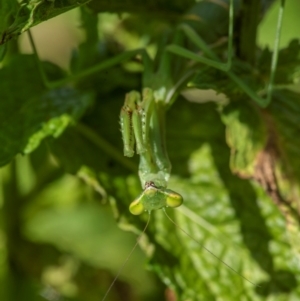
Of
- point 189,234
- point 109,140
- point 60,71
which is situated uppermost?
point 60,71

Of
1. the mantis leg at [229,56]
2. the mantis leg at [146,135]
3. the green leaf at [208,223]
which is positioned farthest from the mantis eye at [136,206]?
the mantis leg at [229,56]

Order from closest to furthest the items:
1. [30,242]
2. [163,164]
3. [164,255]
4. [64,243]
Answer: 1. [163,164]
2. [164,255]
3. [30,242]
4. [64,243]

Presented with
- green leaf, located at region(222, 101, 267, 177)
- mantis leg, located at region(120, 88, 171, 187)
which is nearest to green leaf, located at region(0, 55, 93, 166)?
mantis leg, located at region(120, 88, 171, 187)

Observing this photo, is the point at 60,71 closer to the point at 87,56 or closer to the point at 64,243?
the point at 87,56

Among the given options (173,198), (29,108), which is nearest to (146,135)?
(173,198)

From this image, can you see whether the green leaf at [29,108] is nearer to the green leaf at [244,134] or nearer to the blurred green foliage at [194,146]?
the blurred green foliage at [194,146]

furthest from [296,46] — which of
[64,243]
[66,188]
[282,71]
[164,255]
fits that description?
[64,243]

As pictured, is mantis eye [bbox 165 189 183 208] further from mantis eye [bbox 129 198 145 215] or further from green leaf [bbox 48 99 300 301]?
green leaf [bbox 48 99 300 301]

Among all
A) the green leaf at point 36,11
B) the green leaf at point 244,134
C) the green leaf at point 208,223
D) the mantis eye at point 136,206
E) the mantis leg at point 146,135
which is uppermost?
the green leaf at point 36,11
